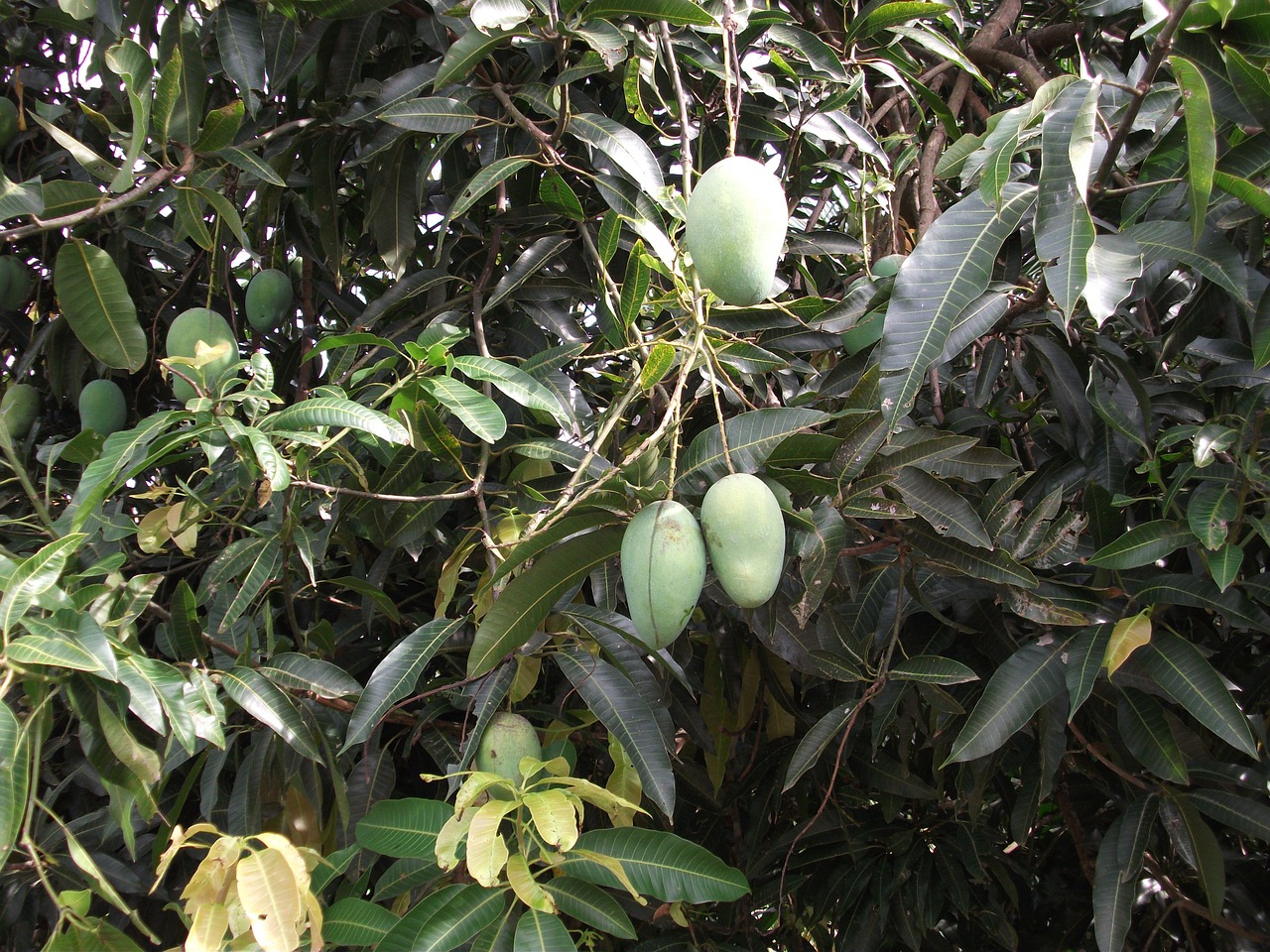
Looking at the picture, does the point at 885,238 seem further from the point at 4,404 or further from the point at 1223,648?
the point at 4,404

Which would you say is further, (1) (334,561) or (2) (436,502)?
(1) (334,561)

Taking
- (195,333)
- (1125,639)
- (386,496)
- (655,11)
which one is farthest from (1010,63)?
(195,333)

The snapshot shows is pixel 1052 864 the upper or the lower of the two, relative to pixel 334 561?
lower

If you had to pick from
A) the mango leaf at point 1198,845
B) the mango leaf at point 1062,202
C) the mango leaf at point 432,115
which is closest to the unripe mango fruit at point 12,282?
the mango leaf at point 432,115

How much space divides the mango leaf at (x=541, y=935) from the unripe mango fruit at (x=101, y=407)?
49.3 inches

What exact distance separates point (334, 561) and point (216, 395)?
898mm

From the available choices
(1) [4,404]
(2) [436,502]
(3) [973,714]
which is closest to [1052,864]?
(3) [973,714]

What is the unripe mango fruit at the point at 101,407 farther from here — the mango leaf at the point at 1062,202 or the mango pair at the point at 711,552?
the mango leaf at the point at 1062,202

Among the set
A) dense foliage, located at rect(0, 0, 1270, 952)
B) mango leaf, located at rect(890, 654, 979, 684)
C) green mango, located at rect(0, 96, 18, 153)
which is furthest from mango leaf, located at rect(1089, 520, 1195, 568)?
green mango, located at rect(0, 96, 18, 153)

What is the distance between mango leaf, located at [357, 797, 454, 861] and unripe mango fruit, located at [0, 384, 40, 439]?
4.03 feet

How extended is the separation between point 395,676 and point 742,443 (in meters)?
0.51

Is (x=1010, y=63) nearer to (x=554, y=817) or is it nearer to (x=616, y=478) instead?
(x=616, y=478)

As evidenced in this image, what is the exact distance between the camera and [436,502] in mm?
1469

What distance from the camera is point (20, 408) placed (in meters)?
1.93
